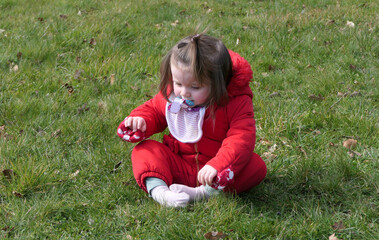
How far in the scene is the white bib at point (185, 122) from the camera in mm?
2998

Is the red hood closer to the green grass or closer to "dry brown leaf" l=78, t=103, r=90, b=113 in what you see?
the green grass

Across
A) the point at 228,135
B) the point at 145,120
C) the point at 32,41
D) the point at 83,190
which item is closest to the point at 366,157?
the point at 228,135

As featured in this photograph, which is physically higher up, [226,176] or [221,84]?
[221,84]

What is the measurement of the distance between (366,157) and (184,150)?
4.50ft

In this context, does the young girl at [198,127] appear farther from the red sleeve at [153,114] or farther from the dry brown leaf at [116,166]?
the dry brown leaf at [116,166]

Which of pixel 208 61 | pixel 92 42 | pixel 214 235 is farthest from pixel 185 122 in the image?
pixel 92 42

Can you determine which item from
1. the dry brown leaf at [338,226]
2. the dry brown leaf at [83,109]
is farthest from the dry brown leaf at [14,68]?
the dry brown leaf at [338,226]

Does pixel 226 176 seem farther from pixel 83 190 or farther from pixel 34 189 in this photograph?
pixel 34 189

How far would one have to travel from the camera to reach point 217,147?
10.2 feet

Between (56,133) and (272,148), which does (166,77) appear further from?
(56,133)

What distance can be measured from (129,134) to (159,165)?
0.31m

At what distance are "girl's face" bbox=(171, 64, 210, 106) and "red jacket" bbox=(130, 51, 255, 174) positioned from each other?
162mm

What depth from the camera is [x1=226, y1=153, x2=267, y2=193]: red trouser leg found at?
296cm

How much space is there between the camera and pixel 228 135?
2939 millimetres
